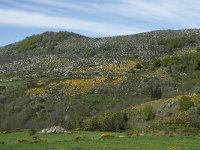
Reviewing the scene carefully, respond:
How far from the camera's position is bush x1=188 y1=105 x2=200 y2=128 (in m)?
46.6


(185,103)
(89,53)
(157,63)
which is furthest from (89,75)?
(185,103)

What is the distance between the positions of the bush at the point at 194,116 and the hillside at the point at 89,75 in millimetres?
2103

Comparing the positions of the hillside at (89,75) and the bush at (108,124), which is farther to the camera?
the hillside at (89,75)

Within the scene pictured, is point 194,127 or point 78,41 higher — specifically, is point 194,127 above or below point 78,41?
below

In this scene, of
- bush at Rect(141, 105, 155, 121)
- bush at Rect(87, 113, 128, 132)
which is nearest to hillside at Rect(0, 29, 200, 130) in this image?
bush at Rect(141, 105, 155, 121)

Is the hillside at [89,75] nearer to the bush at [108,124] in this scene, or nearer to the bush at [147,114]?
the bush at [147,114]

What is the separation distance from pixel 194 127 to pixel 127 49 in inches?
2618

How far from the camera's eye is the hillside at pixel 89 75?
6316cm

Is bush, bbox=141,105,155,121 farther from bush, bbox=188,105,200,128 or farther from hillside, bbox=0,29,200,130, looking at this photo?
bush, bbox=188,105,200,128

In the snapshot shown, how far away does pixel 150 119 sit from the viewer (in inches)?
1925

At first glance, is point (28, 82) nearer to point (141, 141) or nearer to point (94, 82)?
point (94, 82)

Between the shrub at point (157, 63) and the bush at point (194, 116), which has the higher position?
the shrub at point (157, 63)

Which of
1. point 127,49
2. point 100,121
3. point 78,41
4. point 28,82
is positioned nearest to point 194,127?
point 100,121

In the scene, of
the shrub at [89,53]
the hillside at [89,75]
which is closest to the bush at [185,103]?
the hillside at [89,75]
